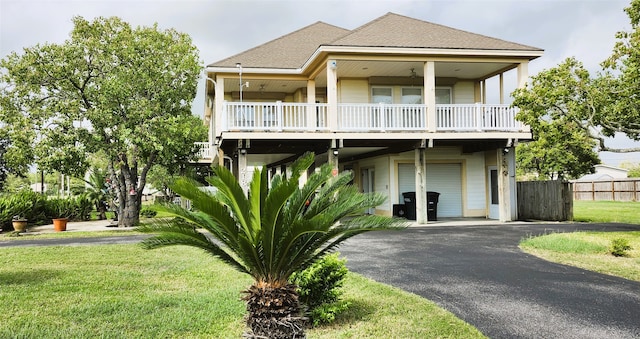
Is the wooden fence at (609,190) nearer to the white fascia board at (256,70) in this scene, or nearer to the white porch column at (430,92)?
the white porch column at (430,92)

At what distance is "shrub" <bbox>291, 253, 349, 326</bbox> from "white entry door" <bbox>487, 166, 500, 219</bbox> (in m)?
15.1

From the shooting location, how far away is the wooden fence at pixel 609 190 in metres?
31.0

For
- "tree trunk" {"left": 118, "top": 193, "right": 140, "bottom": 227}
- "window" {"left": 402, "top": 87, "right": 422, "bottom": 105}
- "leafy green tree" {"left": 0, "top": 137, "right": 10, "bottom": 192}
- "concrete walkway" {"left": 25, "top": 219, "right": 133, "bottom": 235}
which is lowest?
"concrete walkway" {"left": 25, "top": 219, "right": 133, "bottom": 235}

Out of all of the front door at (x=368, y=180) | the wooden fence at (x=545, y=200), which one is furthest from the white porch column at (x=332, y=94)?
the wooden fence at (x=545, y=200)

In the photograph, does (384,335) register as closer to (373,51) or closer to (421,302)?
(421,302)

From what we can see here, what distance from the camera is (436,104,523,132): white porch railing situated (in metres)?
17.7

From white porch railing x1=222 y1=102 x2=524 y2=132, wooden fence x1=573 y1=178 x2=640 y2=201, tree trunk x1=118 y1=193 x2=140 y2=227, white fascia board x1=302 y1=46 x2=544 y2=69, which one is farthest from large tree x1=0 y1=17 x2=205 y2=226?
wooden fence x1=573 y1=178 x2=640 y2=201

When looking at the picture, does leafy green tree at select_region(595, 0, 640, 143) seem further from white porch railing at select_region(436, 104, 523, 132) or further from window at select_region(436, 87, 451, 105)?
window at select_region(436, 87, 451, 105)

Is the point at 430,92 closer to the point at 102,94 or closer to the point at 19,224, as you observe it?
the point at 102,94

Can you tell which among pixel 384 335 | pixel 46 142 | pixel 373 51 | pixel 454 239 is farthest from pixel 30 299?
pixel 46 142

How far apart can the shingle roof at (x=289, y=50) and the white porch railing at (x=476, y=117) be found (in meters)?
6.04

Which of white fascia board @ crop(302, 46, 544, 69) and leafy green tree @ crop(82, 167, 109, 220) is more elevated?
white fascia board @ crop(302, 46, 544, 69)

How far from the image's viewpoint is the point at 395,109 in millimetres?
17797

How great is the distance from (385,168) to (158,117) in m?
9.75
